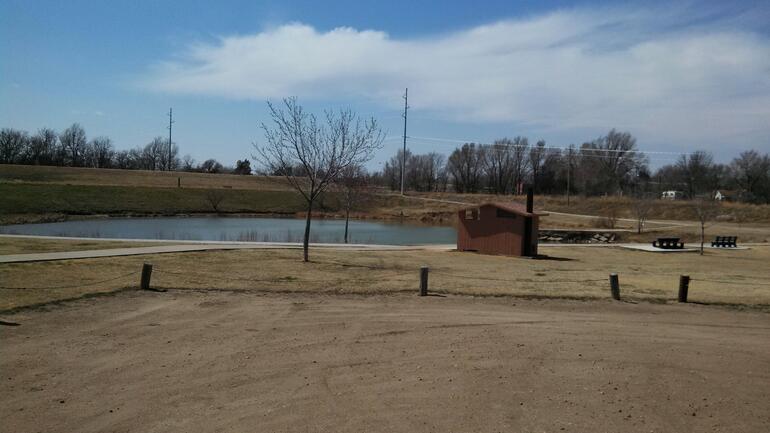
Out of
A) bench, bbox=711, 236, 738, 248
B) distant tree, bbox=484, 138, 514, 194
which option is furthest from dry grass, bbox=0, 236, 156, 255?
distant tree, bbox=484, 138, 514, 194

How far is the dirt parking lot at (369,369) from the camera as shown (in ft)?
21.1

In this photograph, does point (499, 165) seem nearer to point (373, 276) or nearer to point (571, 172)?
point (571, 172)

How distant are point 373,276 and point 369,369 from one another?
348 inches

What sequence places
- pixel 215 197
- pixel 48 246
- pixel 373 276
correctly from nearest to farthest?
pixel 373 276
pixel 48 246
pixel 215 197

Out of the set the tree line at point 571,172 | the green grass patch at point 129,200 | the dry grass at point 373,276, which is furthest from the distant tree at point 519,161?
the dry grass at point 373,276

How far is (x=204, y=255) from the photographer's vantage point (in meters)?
20.1

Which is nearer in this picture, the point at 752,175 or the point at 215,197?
the point at 215,197

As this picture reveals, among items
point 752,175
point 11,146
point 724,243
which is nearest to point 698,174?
point 752,175

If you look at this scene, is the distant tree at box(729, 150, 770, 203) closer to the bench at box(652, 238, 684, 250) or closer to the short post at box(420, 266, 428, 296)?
the bench at box(652, 238, 684, 250)

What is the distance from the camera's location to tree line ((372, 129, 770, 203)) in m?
94.1

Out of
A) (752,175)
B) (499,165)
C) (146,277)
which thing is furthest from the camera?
(499,165)

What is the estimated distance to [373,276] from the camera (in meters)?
16.8

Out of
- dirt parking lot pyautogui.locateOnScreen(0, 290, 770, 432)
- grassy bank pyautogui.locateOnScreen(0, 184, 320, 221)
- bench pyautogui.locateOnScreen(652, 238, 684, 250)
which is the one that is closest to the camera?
dirt parking lot pyautogui.locateOnScreen(0, 290, 770, 432)

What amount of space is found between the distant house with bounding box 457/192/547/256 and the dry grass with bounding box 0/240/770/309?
124 inches
